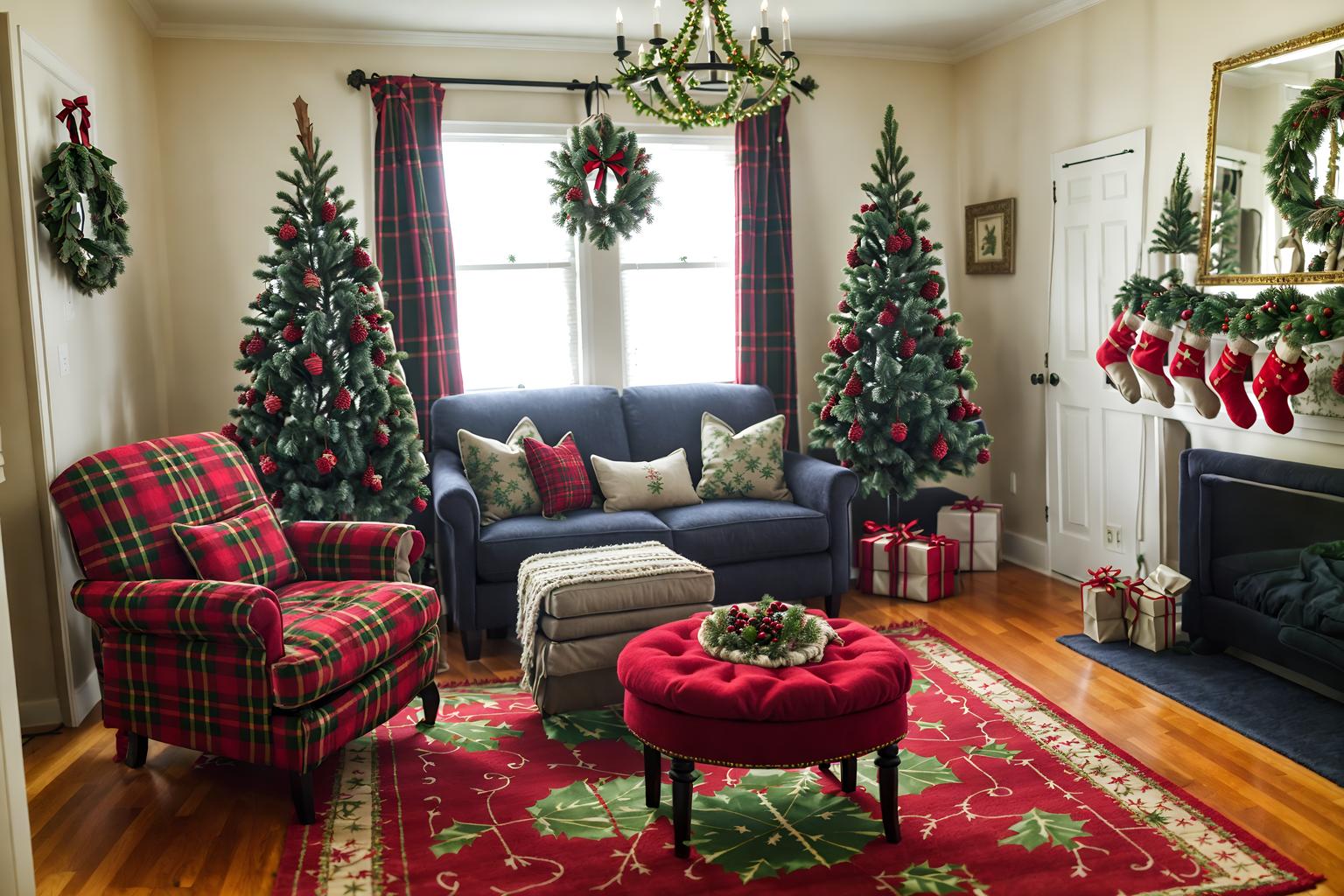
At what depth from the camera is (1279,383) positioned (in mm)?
3520

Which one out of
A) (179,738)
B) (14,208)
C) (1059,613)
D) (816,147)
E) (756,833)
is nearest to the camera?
(756,833)

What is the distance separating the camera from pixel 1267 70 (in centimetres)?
370

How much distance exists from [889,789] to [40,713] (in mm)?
2766

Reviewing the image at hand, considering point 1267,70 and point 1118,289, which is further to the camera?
point 1118,289

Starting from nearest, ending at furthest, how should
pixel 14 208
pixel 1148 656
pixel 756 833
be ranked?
pixel 756 833 < pixel 14 208 < pixel 1148 656

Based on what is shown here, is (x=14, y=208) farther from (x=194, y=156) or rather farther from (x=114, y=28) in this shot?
(x=194, y=156)

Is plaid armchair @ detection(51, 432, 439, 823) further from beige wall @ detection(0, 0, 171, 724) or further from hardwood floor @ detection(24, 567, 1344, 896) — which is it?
beige wall @ detection(0, 0, 171, 724)

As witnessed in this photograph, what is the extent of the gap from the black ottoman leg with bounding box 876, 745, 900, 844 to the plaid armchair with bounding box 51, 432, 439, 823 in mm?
1472

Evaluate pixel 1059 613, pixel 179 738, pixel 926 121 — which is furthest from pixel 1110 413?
pixel 179 738

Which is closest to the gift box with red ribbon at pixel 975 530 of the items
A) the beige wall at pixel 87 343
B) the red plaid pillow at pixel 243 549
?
the red plaid pillow at pixel 243 549

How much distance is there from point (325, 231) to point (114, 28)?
3.60 ft

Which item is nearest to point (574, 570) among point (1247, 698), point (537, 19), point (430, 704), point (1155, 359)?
point (430, 704)

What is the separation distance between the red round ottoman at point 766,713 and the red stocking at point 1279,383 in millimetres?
1789

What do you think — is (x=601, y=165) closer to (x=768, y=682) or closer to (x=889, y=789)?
(x=768, y=682)
